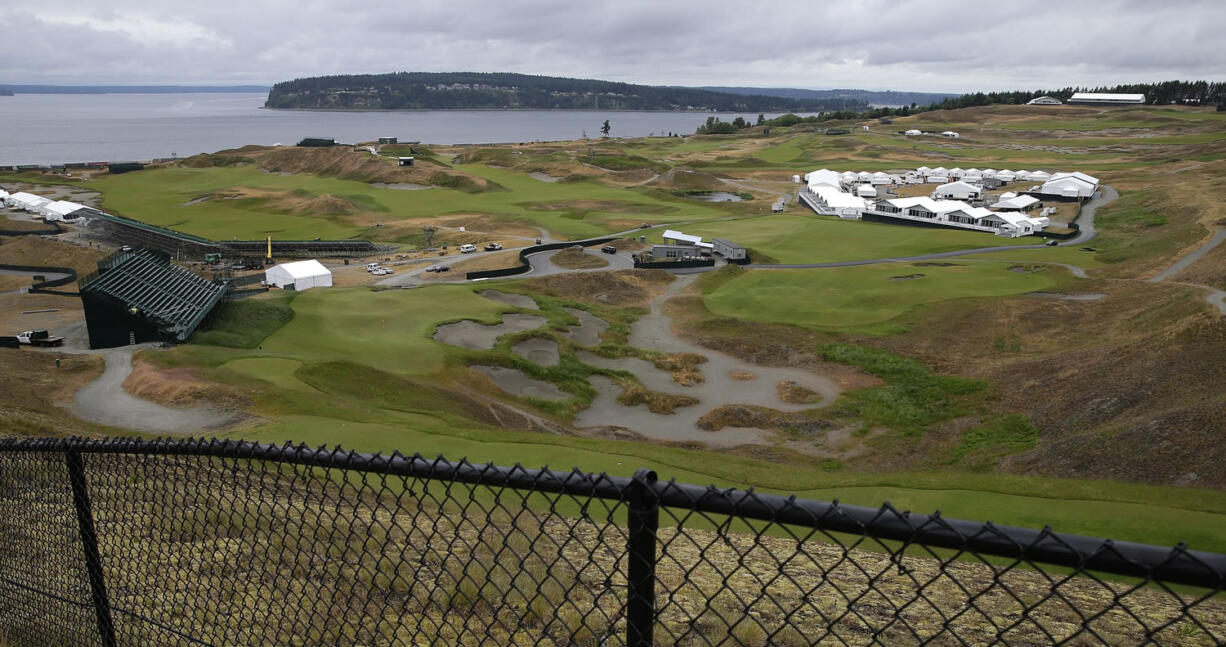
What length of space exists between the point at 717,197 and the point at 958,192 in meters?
31.1

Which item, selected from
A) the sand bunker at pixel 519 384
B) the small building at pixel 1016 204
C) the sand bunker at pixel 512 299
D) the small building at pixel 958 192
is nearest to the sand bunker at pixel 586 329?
the sand bunker at pixel 512 299

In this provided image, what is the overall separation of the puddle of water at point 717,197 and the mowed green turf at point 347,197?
182 inches

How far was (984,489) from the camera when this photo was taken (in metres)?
21.2

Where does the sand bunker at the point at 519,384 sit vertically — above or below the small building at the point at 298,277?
below

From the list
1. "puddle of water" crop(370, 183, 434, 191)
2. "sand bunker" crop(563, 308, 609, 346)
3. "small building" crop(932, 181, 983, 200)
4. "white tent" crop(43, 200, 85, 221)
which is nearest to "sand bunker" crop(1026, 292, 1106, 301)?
"sand bunker" crop(563, 308, 609, 346)

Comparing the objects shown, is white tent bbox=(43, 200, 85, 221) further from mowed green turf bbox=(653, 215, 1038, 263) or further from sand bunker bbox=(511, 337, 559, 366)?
sand bunker bbox=(511, 337, 559, 366)

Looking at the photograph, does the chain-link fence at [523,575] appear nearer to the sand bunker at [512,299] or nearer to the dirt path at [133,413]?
the dirt path at [133,413]

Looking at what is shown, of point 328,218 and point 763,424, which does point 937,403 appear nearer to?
point 763,424

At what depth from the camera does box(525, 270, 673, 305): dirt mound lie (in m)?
56.0

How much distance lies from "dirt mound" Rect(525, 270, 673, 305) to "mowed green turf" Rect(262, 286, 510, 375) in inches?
255

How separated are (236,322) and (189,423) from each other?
1563 centimetres

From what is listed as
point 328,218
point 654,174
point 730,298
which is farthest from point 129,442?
point 654,174

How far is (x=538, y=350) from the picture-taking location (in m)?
42.0

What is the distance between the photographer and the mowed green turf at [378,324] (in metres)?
37.3
